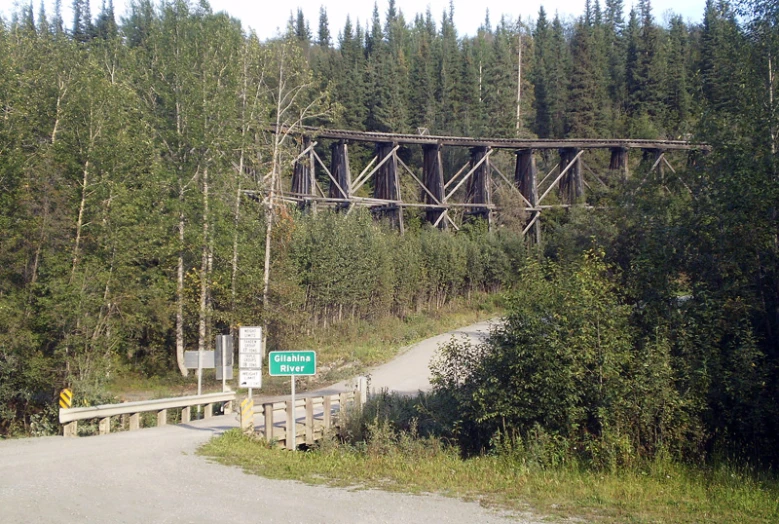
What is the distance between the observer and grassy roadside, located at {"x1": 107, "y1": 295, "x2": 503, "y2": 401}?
25500 millimetres

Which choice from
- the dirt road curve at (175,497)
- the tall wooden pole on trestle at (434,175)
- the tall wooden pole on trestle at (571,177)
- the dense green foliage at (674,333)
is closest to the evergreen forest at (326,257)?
the dense green foliage at (674,333)

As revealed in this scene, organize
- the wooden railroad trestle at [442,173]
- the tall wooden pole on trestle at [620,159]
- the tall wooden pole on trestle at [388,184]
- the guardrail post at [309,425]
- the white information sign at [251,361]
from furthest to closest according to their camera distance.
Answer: the tall wooden pole on trestle at [620,159] < the tall wooden pole on trestle at [388,184] < the wooden railroad trestle at [442,173] < the guardrail post at [309,425] < the white information sign at [251,361]

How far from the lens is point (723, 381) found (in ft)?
40.5

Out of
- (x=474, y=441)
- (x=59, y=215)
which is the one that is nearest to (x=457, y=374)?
(x=474, y=441)

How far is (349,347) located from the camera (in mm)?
29875

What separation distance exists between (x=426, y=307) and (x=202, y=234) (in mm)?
14162

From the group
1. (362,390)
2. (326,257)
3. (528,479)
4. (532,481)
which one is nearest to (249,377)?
(362,390)

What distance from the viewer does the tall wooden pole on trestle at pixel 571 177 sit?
40.9 m

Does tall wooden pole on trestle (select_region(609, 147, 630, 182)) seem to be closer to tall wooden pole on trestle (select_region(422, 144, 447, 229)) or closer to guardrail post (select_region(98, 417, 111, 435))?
tall wooden pole on trestle (select_region(422, 144, 447, 229))

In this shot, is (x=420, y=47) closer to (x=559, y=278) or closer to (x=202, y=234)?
(x=202, y=234)

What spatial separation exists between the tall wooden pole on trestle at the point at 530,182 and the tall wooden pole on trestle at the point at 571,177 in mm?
1695

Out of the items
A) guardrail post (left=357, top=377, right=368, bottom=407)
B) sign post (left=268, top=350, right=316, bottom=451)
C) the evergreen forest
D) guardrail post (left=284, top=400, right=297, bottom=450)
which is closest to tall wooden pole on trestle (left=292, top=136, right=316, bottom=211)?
the evergreen forest

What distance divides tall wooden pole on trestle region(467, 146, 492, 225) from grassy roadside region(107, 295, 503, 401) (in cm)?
508

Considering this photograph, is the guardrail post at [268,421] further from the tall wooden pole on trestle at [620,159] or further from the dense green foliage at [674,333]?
the tall wooden pole on trestle at [620,159]
